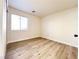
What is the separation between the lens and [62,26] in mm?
4727

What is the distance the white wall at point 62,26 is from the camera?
4.09 metres

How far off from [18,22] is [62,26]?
10.3ft

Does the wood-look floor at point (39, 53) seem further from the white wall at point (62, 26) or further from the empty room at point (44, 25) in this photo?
the white wall at point (62, 26)

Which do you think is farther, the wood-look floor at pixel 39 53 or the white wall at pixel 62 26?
the white wall at pixel 62 26

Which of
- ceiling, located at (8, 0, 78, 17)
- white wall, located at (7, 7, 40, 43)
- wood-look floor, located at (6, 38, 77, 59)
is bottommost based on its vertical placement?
wood-look floor, located at (6, 38, 77, 59)

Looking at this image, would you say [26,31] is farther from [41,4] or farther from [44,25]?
[41,4]

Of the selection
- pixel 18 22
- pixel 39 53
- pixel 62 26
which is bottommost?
pixel 39 53

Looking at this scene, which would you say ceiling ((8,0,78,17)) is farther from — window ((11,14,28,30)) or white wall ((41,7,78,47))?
window ((11,14,28,30))

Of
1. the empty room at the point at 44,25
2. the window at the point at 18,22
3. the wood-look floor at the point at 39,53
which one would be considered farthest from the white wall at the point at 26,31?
the wood-look floor at the point at 39,53

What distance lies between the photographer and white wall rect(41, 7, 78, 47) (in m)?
4.09

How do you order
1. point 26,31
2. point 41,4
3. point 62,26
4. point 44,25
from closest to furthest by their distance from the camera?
point 41,4 < point 62,26 < point 26,31 < point 44,25

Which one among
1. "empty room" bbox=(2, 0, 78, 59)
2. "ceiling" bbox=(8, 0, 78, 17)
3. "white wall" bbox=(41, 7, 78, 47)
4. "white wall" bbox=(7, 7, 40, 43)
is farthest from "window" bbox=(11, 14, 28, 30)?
"white wall" bbox=(41, 7, 78, 47)

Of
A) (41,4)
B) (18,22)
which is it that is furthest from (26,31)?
(41,4)

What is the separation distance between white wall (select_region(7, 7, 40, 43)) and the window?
24cm
